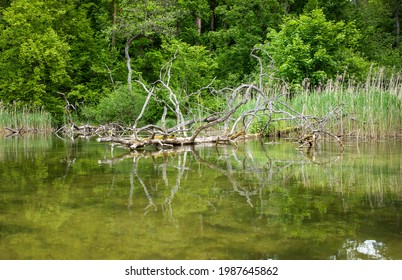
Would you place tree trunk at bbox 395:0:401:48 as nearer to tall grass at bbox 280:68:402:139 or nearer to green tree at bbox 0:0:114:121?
green tree at bbox 0:0:114:121

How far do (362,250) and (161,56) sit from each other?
81.8 feet

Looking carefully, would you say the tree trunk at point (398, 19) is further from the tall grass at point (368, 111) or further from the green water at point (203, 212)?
the green water at point (203, 212)

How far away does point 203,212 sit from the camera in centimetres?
354

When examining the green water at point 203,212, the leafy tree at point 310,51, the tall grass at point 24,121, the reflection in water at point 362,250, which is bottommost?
the reflection in water at point 362,250

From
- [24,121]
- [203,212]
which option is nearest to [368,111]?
[203,212]

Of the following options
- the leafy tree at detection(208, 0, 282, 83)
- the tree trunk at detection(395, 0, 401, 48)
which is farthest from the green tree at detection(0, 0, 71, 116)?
the tree trunk at detection(395, 0, 401, 48)

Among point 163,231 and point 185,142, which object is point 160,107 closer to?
point 185,142

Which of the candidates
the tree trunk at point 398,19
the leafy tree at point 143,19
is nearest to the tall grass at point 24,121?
the leafy tree at point 143,19

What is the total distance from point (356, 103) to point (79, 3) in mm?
23672

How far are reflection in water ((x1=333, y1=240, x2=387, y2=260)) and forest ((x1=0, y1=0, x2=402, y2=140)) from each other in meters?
11.0

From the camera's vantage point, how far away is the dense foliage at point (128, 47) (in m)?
21.5

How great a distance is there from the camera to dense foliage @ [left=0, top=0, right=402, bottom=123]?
21.5 meters

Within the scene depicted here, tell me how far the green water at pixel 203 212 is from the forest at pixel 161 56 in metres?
8.65

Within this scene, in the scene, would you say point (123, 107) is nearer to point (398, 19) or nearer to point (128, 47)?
point (128, 47)
